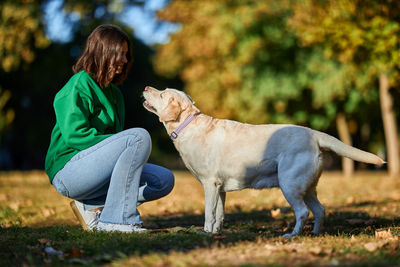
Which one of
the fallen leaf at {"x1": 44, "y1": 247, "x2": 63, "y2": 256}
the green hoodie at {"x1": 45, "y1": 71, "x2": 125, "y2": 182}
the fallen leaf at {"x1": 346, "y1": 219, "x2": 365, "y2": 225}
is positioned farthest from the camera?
the fallen leaf at {"x1": 346, "y1": 219, "x2": 365, "y2": 225}

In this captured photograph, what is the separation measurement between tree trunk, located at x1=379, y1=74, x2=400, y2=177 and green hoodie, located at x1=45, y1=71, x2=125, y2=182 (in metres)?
12.4

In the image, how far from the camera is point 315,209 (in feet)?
17.4

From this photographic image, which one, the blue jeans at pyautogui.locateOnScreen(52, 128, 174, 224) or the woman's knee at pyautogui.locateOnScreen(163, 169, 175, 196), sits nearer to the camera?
the blue jeans at pyautogui.locateOnScreen(52, 128, 174, 224)

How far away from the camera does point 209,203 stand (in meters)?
5.10

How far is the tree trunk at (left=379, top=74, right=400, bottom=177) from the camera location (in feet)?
52.7

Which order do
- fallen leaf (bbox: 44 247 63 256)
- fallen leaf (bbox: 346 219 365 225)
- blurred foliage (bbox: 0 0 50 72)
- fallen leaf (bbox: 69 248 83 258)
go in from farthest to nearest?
blurred foliage (bbox: 0 0 50 72), fallen leaf (bbox: 346 219 365 225), fallen leaf (bbox: 44 247 63 256), fallen leaf (bbox: 69 248 83 258)

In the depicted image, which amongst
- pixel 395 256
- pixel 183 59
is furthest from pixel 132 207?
pixel 183 59

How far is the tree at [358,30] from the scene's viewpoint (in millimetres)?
10859

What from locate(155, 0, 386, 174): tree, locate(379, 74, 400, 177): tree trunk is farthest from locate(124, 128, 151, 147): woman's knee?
locate(155, 0, 386, 174): tree

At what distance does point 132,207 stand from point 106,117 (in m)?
1.03

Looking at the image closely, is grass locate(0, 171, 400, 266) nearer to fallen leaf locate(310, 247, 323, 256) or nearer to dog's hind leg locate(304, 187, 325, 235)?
fallen leaf locate(310, 247, 323, 256)

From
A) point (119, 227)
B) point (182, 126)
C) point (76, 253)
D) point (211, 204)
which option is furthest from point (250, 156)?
point (76, 253)

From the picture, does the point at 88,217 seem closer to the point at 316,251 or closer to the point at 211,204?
the point at 211,204

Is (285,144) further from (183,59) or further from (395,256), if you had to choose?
(183,59)
